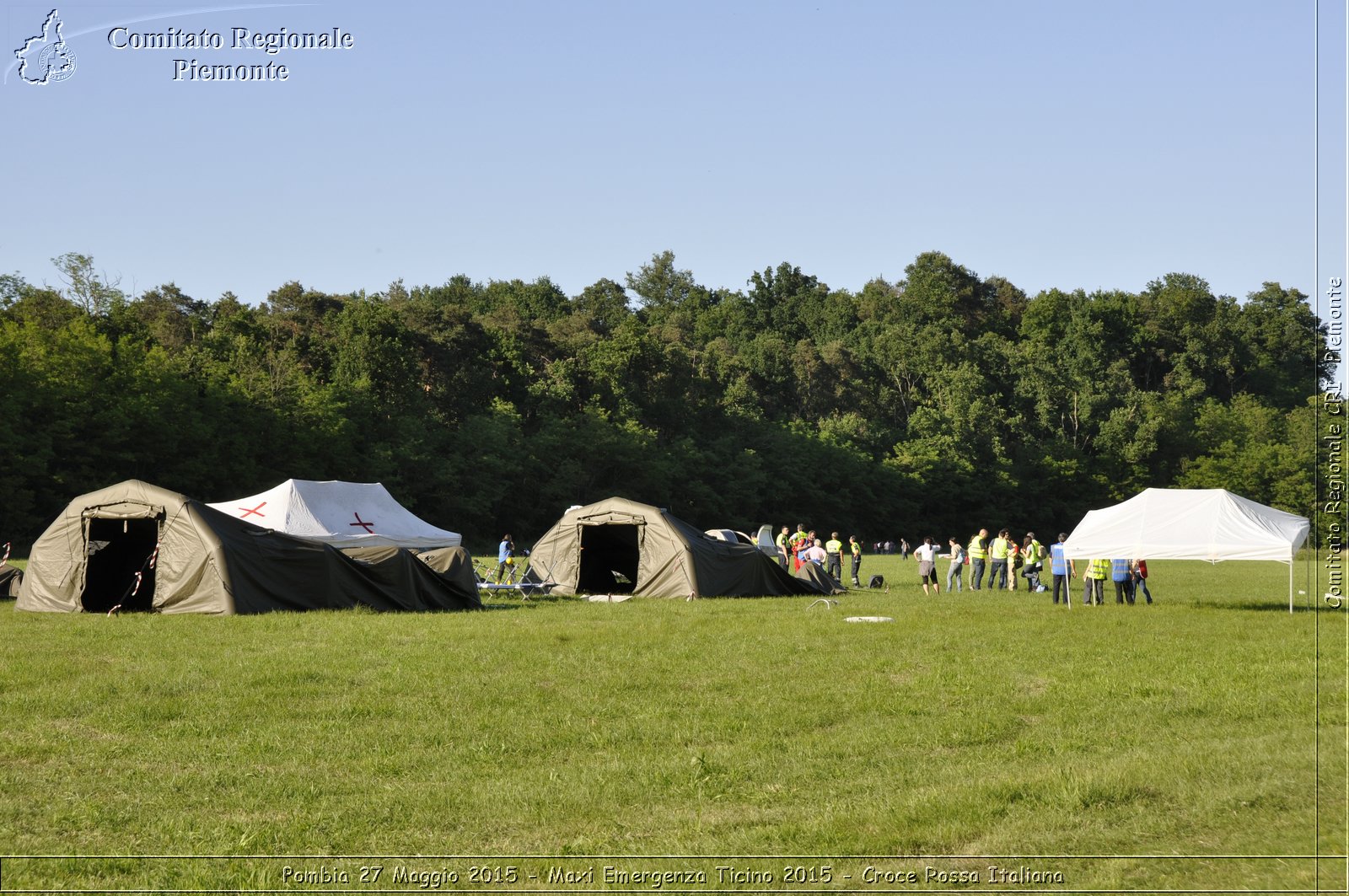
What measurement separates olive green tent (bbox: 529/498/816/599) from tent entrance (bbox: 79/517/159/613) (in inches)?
336

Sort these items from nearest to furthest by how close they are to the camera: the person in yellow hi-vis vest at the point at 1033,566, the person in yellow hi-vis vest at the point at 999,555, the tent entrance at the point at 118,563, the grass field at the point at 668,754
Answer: the grass field at the point at 668,754 < the tent entrance at the point at 118,563 < the person in yellow hi-vis vest at the point at 1033,566 < the person in yellow hi-vis vest at the point at 999,555

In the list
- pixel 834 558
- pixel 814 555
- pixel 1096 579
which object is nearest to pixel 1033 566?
pixel 1096 579

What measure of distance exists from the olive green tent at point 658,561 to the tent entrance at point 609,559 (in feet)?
0.09

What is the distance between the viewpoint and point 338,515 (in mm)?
28984

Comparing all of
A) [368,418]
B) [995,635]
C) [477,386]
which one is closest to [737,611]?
[995,635]

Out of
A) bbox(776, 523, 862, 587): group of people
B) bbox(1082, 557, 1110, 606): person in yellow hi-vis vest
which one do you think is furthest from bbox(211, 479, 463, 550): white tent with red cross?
bbox(1082, 557, 1110, 606): person in yellow hi-vis vest

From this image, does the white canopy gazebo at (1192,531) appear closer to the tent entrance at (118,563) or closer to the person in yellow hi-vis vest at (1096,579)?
the person in yellow hi-vis vest at (1096,579)

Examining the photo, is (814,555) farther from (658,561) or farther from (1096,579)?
(1096,579)

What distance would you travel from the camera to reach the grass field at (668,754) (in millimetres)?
6617

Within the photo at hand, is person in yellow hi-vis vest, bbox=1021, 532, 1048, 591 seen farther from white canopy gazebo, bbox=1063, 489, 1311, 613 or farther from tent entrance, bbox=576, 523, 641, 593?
tent entrance, bbox=576, 523, 641, 593

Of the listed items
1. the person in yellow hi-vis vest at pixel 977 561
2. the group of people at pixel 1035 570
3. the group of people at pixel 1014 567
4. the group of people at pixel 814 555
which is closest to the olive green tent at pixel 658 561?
the group of people at pixel 814 555

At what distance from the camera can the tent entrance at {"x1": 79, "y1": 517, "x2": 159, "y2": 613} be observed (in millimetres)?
21062

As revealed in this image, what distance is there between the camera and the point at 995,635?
17750 mm

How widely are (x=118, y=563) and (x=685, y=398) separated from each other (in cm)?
6119
